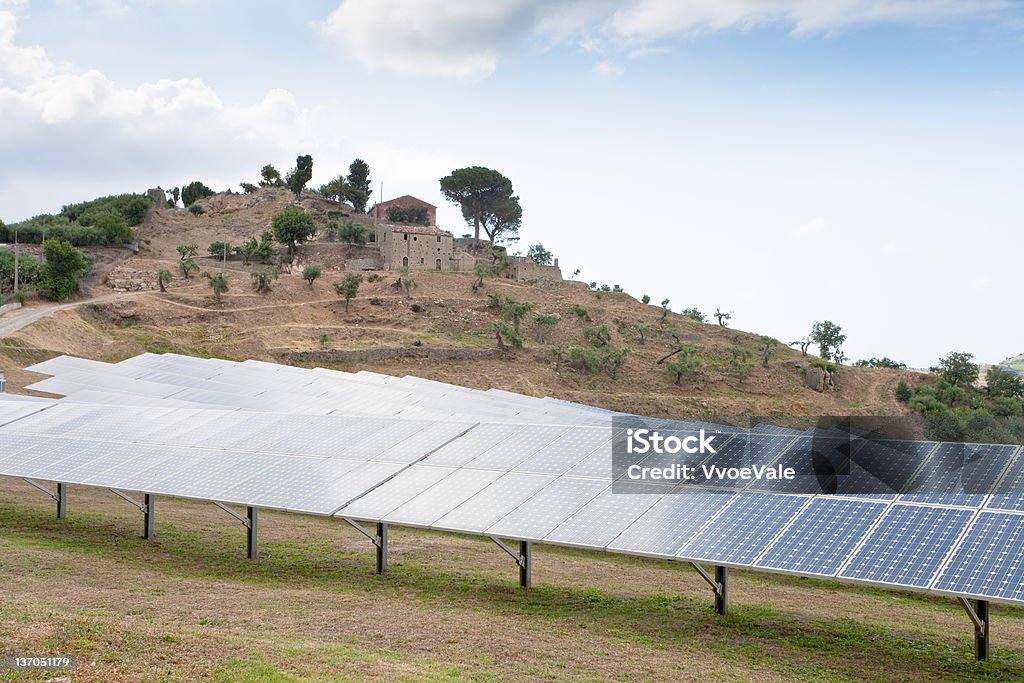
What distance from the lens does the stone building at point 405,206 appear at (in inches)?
5335

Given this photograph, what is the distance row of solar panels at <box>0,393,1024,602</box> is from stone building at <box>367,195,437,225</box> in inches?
4300

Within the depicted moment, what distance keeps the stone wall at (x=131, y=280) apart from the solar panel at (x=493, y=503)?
76.8 meters

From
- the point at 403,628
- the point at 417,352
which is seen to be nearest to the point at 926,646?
the point at 403,628

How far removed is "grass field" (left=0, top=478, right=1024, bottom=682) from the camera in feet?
44.1

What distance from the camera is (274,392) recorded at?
42.4m

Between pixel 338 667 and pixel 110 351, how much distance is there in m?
63.6

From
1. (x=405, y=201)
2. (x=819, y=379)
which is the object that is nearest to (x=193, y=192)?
(x=405, y=201)

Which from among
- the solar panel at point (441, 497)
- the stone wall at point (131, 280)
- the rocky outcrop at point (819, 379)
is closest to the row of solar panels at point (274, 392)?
the solar panel at point (441, 497)

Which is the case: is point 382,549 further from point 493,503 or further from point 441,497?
point 493,503

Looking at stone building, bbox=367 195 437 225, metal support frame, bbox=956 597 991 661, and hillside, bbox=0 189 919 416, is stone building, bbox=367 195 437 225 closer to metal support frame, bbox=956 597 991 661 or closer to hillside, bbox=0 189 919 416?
hillside, bbox=0 189 919 416

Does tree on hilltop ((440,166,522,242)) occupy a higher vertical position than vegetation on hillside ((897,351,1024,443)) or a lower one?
higher

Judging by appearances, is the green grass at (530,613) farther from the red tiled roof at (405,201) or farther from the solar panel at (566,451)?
the red tiled roof at (405,201)

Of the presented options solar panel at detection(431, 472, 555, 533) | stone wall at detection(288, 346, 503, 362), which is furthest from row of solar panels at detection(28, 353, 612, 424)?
stone wall at detection(288, 346, 503, 362)

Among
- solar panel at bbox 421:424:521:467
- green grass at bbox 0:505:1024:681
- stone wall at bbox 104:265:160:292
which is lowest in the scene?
green grass at bbox 0:505:1024:681
